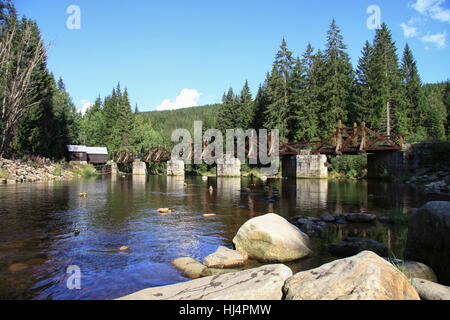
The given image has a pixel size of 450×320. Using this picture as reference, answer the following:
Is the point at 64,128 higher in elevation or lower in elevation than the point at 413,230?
higher

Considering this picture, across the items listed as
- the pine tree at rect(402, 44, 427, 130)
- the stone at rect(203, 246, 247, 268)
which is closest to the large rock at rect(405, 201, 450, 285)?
the stone at rect(203, 246, 247, 268)

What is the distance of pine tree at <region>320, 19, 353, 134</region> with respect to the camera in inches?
1965

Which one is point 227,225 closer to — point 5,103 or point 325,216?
point 325,216

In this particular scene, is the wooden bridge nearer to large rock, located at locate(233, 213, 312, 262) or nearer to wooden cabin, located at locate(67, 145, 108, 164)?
wooden cabin, located at locate(67, 145, 108, 164)

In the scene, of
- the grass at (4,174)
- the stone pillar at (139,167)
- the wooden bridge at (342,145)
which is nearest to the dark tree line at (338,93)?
the wooden bridge at (342,145)

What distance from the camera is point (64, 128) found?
60875mm

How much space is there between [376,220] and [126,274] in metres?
9.28

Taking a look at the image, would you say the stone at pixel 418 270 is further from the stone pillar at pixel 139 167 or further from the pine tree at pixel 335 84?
the stone pillar at pixel 139 167

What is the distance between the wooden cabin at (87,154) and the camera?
219 ft

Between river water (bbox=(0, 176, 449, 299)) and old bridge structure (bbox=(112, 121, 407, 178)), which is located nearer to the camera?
river water (bbox=(0, 176, 449, 299))

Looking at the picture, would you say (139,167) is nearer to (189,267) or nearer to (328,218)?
(328,218)

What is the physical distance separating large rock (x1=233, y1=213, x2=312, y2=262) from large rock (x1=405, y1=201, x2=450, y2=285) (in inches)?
87.7
